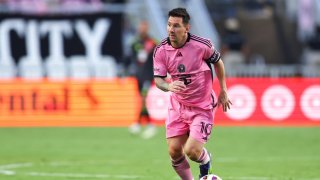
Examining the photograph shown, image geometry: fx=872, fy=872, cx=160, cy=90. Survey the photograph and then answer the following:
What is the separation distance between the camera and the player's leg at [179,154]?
36.0 feet

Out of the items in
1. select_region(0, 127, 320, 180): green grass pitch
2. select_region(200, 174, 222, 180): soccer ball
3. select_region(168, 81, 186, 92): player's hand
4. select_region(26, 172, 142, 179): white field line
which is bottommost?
select_region(0, 127, 320, 180): green grass pitch

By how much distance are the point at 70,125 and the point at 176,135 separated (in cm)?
1318

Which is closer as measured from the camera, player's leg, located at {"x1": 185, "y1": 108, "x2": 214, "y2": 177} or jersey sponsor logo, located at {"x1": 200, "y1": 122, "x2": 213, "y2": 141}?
player's leg, located at {"x1": 185, "y1": 108, "x2": 214, "y2": 177}

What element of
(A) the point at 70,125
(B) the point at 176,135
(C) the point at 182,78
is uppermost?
(C) the point at 182,78

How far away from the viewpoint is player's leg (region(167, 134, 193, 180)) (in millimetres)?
10969

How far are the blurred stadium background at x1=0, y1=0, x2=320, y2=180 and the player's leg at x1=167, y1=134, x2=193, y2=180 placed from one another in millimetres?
4932

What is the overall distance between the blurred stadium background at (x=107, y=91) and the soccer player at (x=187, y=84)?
5.13 m

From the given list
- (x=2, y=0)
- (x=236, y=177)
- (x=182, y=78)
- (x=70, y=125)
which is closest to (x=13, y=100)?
(x=70, y=125)

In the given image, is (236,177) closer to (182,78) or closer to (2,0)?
(182,78)

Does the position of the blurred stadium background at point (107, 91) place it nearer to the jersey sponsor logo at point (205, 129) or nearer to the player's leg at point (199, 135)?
the player's leg at point (199, 135)

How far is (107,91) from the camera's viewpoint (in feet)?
78.4

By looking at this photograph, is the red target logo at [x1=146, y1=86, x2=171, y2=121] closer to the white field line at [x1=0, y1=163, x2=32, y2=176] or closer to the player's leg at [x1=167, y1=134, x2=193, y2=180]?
the white field line at [x1=0, y1=163, x2=32, y2=176]

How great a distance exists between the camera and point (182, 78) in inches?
424

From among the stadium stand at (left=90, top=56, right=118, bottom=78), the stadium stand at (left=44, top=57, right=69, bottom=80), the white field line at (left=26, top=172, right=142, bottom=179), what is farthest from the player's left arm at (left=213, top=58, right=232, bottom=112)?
the stadium stand at (left=44, top=57, right=69, bottom=80)
